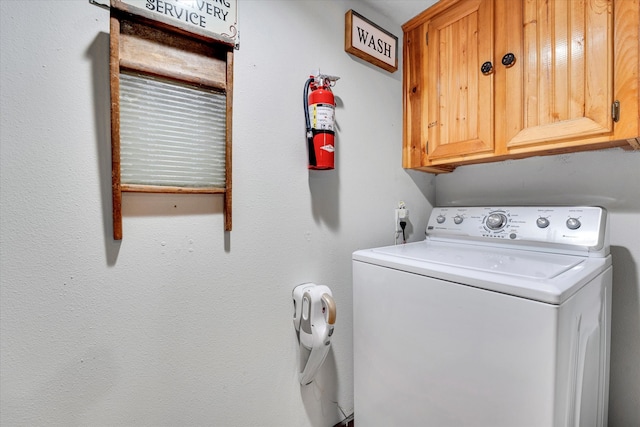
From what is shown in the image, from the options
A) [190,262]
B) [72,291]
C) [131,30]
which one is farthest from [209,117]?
[72,291]

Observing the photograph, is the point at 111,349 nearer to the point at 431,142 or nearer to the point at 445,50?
the point at 431,142

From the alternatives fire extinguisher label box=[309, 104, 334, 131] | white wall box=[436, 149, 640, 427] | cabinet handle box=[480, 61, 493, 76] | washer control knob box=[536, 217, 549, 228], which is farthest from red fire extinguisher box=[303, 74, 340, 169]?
white wall box=[436, 149, 640, 427]

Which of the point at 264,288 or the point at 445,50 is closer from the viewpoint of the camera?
the point at 264,288

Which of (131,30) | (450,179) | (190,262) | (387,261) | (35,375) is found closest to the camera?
(35,375)

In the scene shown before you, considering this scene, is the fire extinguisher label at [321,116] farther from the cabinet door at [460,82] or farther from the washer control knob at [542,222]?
the washer control knob at [542,222]

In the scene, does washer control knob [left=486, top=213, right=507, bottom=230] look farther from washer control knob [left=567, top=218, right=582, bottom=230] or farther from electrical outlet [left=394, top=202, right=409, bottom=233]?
electrical outlet [left=394, top=202, right=409, bottom=233]

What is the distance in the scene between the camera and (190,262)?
984mm

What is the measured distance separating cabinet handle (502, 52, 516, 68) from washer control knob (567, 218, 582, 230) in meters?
0.68

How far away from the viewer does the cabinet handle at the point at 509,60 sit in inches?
48.1

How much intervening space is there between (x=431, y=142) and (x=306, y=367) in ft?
4.12

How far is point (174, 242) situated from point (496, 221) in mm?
1349

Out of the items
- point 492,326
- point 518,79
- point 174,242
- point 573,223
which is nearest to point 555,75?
point 518,79

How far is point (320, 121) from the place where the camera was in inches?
46.4

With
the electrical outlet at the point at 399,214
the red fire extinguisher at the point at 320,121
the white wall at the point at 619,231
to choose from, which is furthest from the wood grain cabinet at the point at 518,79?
the red fire extinguisher at the point at 320,121
